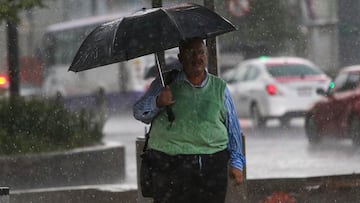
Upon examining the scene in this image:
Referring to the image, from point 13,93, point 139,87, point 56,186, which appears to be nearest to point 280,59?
point 139,87

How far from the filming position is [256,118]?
22.5 meters

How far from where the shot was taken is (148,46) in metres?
5.64

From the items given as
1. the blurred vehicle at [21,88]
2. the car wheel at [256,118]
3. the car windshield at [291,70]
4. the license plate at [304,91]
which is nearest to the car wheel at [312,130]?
the license plate at [304,91]

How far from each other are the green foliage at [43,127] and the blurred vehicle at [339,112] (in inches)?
169

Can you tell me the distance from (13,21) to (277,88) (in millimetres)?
Answer: 10144

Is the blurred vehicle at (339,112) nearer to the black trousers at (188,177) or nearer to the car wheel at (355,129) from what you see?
the car wheel at (355,129)

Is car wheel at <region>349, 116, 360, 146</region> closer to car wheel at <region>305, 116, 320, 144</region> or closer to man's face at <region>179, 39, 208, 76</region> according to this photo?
car wheel at <region>305, 116, 320, 144</region>

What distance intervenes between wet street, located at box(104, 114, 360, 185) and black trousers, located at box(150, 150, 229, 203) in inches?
283

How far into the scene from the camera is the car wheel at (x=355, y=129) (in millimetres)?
16875

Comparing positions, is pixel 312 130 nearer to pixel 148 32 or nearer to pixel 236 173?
pixel 236 173

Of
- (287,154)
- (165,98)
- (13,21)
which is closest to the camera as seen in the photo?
(165,98)

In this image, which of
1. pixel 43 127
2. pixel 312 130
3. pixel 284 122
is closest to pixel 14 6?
pixel 43 127

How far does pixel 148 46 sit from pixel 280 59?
704 inches

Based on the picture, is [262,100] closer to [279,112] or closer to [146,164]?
[279,112]
